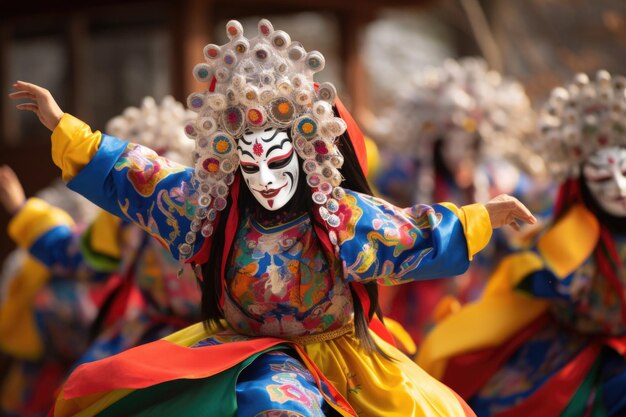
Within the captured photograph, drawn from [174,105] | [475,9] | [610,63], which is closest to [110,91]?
[174,105]

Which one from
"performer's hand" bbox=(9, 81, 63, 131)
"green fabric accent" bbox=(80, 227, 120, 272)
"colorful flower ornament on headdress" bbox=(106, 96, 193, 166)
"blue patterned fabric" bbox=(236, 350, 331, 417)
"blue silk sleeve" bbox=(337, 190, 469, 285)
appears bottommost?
"green fabric accent" bbox=(80, 227, 120, 272)

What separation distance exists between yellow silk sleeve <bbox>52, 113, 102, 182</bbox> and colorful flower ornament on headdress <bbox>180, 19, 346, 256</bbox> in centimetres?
28

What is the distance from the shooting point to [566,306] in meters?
3.97

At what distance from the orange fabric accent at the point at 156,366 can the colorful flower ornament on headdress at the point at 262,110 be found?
0.32 metres

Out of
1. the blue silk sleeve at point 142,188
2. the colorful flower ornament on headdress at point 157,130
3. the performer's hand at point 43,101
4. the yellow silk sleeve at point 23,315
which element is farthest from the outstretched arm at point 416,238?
the yellow silk sleeve at point 23,315

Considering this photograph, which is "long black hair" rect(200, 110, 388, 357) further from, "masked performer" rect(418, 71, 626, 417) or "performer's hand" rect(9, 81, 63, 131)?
"masked performer" rect(418, 71, 626, 417)

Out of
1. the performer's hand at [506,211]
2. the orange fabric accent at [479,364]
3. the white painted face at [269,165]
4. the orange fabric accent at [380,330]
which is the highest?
the white painted face at [269,165]

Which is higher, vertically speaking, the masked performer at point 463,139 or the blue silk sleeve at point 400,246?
the blue silk sleeve at point 400,246

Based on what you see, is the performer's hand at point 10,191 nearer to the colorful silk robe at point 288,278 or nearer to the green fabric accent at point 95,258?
the green fabric accent at point 95,258

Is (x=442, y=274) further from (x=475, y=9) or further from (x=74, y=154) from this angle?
(x=475, y=9)

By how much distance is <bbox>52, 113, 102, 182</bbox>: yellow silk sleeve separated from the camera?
312cm

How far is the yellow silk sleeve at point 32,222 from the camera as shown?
4.33 meters

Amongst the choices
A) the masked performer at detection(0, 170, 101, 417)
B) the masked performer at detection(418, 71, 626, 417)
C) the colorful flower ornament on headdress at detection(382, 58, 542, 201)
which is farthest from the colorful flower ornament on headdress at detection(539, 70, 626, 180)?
the masked performer at detection(0, 170, 101, 417)

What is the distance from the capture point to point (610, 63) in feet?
30.8
